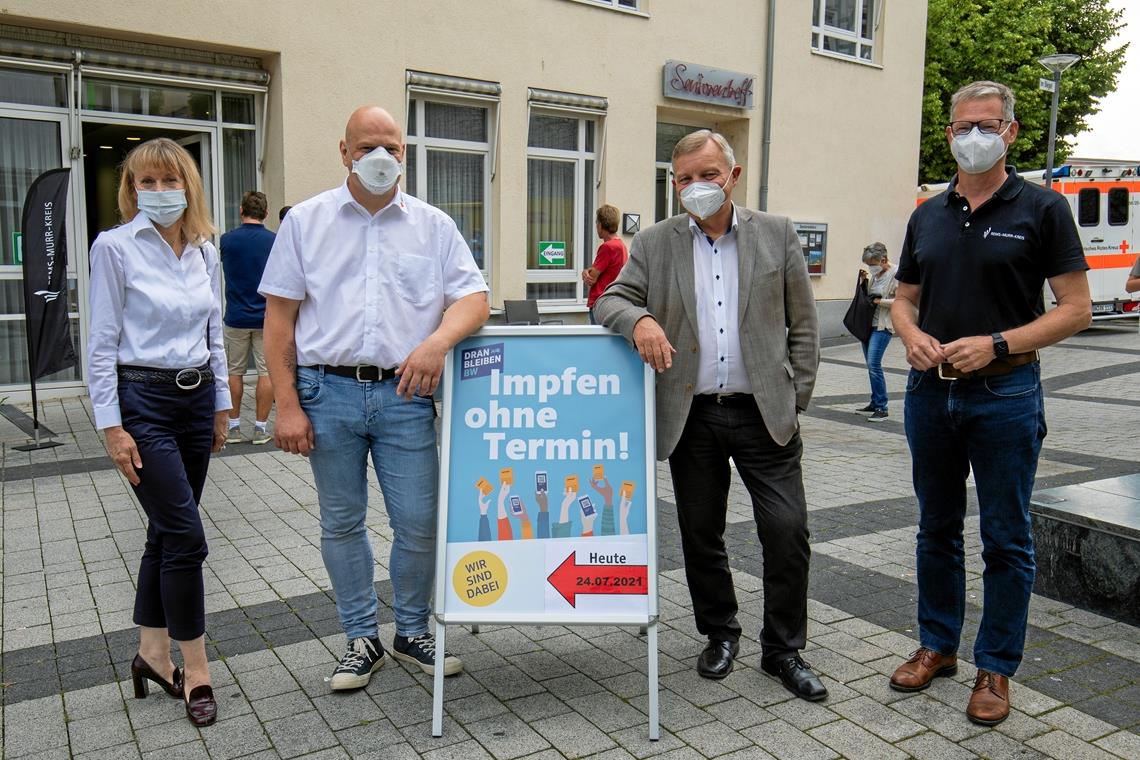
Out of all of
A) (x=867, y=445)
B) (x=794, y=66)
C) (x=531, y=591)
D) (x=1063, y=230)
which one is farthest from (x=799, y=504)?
(x=794, y=66)

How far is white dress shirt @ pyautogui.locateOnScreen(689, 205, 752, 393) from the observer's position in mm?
3611

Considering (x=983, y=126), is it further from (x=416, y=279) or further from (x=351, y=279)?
(x=351, y=279)

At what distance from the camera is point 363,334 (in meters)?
3.44

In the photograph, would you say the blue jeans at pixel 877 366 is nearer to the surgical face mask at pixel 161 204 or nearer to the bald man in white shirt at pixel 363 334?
the bald man in white shirt at pixel 363 334

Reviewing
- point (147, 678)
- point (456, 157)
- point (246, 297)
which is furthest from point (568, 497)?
point (456, 157)

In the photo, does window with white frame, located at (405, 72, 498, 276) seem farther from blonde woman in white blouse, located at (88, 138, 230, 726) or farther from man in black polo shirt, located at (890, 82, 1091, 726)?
man in black polo shirt, located at (890, 82, 1091, 726)

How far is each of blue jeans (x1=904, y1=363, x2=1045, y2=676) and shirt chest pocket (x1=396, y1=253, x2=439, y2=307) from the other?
1780 mm

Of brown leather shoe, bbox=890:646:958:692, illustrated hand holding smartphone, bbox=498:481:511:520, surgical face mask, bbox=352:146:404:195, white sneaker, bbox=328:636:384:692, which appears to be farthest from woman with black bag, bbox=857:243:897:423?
surgical face mask, bbox=352:146:404:195

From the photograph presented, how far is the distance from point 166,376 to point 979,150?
9.26ft

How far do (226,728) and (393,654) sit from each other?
724mm

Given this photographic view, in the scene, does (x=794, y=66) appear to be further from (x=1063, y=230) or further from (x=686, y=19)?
(x=1063, y=230)

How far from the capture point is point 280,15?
10562 mm

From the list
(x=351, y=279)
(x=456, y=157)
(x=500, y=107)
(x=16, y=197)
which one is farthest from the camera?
(x=456, y=157)

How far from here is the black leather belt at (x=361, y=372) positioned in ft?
11.4
